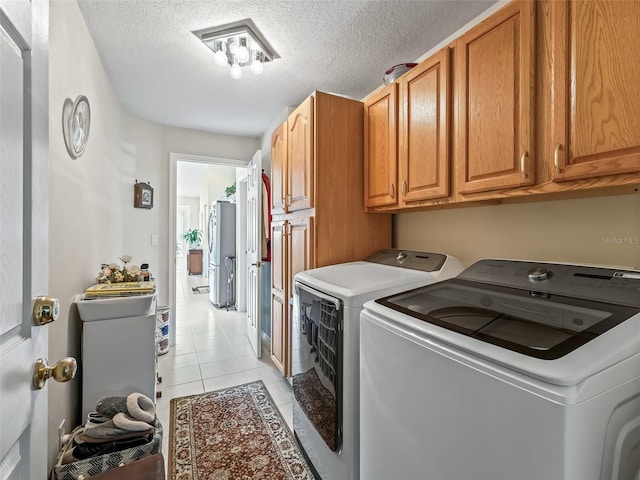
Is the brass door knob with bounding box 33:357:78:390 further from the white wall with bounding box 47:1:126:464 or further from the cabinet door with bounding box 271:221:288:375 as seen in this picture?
the cabinet door with bounding box 271:221:288:375

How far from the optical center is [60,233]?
1.48 meters

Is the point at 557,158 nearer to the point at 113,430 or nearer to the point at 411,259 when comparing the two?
the point at 411,259

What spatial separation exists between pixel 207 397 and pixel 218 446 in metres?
0.58

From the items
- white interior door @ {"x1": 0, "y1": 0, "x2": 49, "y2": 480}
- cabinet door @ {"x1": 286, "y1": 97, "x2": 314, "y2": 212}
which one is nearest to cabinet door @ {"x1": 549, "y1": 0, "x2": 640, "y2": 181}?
cabinet door @ {"x1": 286, "y1": 97, "x2": 314, "y2": 212}

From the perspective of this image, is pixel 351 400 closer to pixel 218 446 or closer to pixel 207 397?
Answer: pixel 218 446

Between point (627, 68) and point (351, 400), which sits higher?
point (627, 68)

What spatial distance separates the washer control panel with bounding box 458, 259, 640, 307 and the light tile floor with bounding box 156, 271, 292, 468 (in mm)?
1664

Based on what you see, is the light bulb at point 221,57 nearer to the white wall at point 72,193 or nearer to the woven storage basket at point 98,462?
the white wall at point 72,193

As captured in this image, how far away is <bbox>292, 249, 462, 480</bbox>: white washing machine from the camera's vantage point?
132 centimetres

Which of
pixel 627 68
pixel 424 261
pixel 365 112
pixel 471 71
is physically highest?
pixel 365 112

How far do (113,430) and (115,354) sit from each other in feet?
1.48

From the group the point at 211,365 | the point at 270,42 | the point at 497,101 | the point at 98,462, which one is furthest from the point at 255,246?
the point at 497,101


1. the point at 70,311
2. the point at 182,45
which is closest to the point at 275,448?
the point at 70,311

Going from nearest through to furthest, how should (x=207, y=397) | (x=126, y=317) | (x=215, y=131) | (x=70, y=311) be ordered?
(x=70, y=311) → (x=126, y=317) → (x=207, y=397) → (x=215, y=131)
